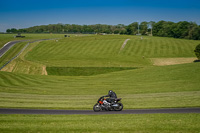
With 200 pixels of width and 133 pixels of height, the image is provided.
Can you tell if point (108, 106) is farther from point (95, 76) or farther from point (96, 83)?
point (95, 76)

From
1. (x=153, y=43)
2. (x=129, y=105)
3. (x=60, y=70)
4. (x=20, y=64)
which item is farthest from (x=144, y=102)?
(x=153, y=43)

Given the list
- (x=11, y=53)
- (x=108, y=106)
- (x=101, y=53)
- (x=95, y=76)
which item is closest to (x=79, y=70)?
(x=95, y=76)

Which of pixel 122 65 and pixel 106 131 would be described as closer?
pixel 106 131

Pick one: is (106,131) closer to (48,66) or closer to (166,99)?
(166,99)

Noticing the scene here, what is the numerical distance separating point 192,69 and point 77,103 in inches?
1250

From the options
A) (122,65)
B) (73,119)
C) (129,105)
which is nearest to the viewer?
(73,119)

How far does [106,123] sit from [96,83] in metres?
27.7

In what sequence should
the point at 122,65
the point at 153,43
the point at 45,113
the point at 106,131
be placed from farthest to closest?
the point at 153,43 → the point at 122,65 → the point at 45,113 → the point at 106,131

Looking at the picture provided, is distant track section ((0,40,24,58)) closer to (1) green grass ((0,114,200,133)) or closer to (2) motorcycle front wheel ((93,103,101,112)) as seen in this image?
(2) motorcycle front wheel ((93,103,101,112))

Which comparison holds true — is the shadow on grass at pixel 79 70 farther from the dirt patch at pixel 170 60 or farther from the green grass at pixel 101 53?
the dirt patch at pixel 170 60

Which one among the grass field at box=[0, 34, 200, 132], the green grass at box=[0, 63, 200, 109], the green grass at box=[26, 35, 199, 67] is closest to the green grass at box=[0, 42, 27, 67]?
the grass field at box=[0, 34, 200, 132]

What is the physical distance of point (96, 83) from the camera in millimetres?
45719

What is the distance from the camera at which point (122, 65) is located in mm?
70312

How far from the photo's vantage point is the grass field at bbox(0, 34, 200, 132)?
17984 mm
